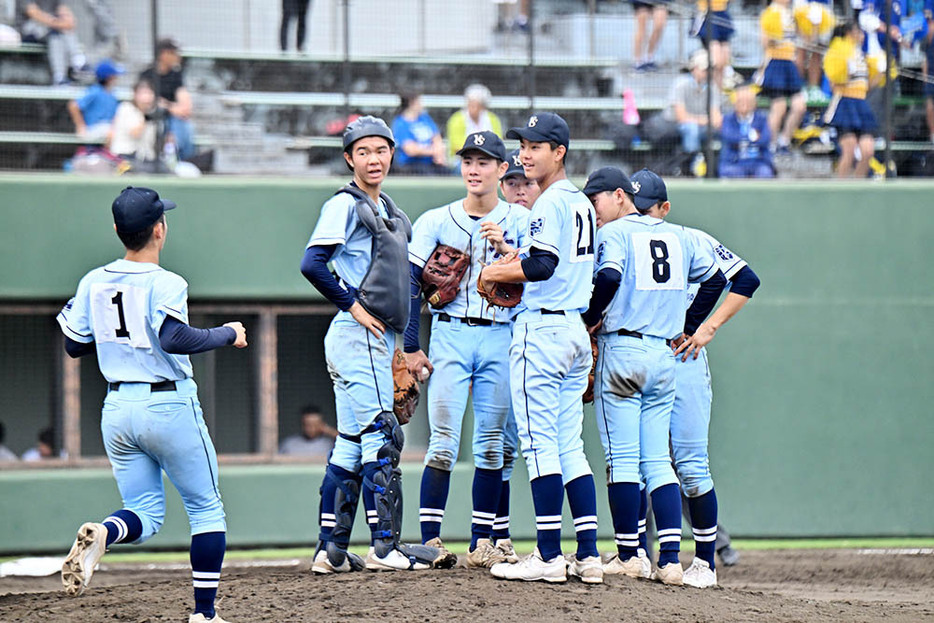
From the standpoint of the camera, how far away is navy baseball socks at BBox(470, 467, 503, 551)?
21.5 ft

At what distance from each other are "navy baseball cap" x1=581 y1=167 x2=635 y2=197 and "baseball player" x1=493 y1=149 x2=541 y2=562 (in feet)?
1.18

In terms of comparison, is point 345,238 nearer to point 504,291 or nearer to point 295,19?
point 504,291

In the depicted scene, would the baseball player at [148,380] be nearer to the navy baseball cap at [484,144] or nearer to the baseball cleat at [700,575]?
the navy baseball cap at [484,144]

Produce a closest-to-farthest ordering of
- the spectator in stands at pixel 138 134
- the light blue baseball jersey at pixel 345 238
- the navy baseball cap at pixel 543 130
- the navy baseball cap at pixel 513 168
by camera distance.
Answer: the navy baseball cap at pixel 543 130
the light blue baseball jersey at pixel 345 238
the navy baseball cap at pixel 513 168
the spectator in stands at pixel 138 134

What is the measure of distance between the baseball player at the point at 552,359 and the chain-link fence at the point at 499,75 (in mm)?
4991

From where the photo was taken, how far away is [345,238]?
6180 mm

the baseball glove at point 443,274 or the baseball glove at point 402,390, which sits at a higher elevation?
the baseball glove at point 443,274

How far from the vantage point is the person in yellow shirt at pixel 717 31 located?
1109 cm

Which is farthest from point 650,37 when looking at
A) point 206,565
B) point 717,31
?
point 206,565

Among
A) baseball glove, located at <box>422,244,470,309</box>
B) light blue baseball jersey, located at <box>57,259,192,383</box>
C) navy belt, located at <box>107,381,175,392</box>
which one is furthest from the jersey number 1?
baseball glove, located at <box>422,244,470,309</box>

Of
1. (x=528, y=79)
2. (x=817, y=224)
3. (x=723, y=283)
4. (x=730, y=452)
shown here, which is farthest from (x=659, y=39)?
(x=723, y=283)

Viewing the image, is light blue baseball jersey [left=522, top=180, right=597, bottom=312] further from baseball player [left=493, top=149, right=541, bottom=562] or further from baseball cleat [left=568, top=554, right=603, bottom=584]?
baseball cleat [left=568, top=554, right=603, bottom=584]

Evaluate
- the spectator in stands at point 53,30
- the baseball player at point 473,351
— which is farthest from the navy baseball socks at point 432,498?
the spectator in stands at point 53,30

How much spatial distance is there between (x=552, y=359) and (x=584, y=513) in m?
0.78
